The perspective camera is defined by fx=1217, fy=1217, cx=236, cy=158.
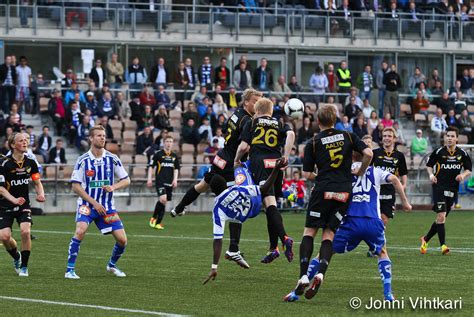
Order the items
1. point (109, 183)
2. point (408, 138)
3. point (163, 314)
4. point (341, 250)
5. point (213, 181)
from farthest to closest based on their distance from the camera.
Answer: point (408, 138) < point (109, 183) < point (213, 181) < point (341, 250) < point (163, 314)

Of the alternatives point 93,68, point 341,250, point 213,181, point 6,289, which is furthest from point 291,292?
point 93,68

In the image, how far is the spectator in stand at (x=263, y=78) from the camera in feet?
130

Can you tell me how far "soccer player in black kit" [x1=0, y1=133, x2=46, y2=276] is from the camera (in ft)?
51.5

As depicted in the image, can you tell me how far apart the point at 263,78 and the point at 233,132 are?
76.1 feet

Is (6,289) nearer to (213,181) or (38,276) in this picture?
(38,276)

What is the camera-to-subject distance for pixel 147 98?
3706 centimetres

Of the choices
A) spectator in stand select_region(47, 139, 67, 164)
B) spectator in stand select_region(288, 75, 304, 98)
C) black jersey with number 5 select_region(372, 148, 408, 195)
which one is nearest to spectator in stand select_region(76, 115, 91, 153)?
spectator in stand select_region(47, 139, 67, 164)

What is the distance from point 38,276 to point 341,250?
4.70 m

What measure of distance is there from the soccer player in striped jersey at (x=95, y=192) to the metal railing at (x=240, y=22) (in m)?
24.6

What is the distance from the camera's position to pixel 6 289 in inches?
549

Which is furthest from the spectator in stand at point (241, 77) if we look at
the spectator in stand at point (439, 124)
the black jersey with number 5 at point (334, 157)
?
the black jersey with number 5 at point (334, 157)

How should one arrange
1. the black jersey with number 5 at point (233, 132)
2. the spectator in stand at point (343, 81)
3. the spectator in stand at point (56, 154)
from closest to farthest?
the black jersey with number 5 at point (233, 132)
the spectator in stand at point (56, 154)
the spectator in stand at point (343, 81)

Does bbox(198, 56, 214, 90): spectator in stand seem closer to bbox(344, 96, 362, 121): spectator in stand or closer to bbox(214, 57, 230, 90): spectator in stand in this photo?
bbox(214, 57, 230, 90): spectator in stand

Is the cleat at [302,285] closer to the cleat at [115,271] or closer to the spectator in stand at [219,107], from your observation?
the cleat at [115,271]
